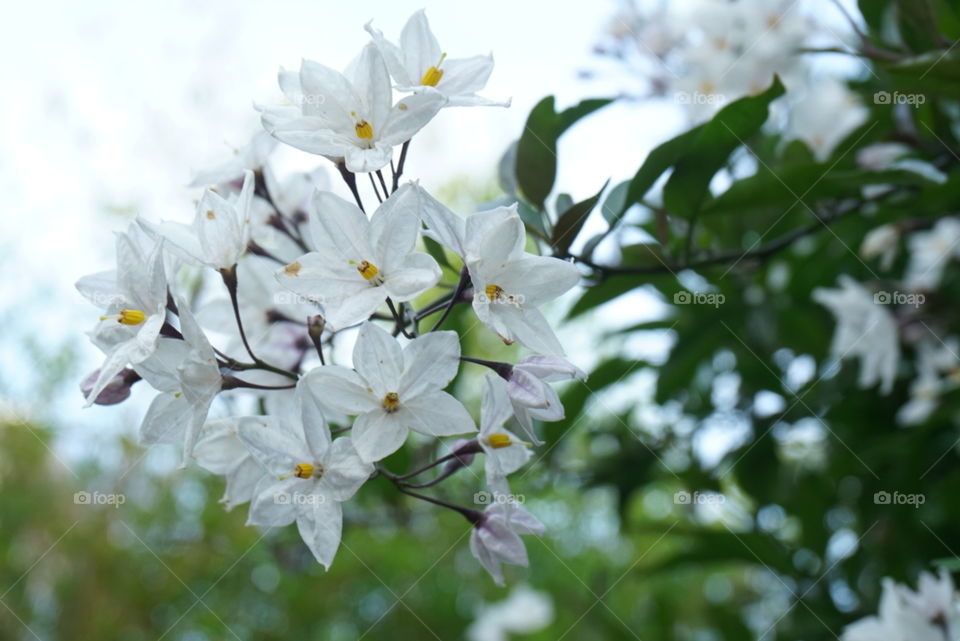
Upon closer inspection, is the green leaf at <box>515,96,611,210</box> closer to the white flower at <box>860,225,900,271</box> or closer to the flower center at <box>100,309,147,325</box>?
the flower center at <box>100,309,147,325</box>

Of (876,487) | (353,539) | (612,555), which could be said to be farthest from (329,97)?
(612,555)

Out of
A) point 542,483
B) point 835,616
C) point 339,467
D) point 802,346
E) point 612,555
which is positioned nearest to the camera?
point 339,467

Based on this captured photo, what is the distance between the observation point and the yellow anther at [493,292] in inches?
26.7

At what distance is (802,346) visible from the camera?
1.56 m

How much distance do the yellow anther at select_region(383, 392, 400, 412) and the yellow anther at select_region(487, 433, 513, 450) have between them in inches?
3.4

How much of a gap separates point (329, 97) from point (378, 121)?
1.8 inches

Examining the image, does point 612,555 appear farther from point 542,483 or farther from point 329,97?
point 329,97

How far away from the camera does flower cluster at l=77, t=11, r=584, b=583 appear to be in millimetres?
653
